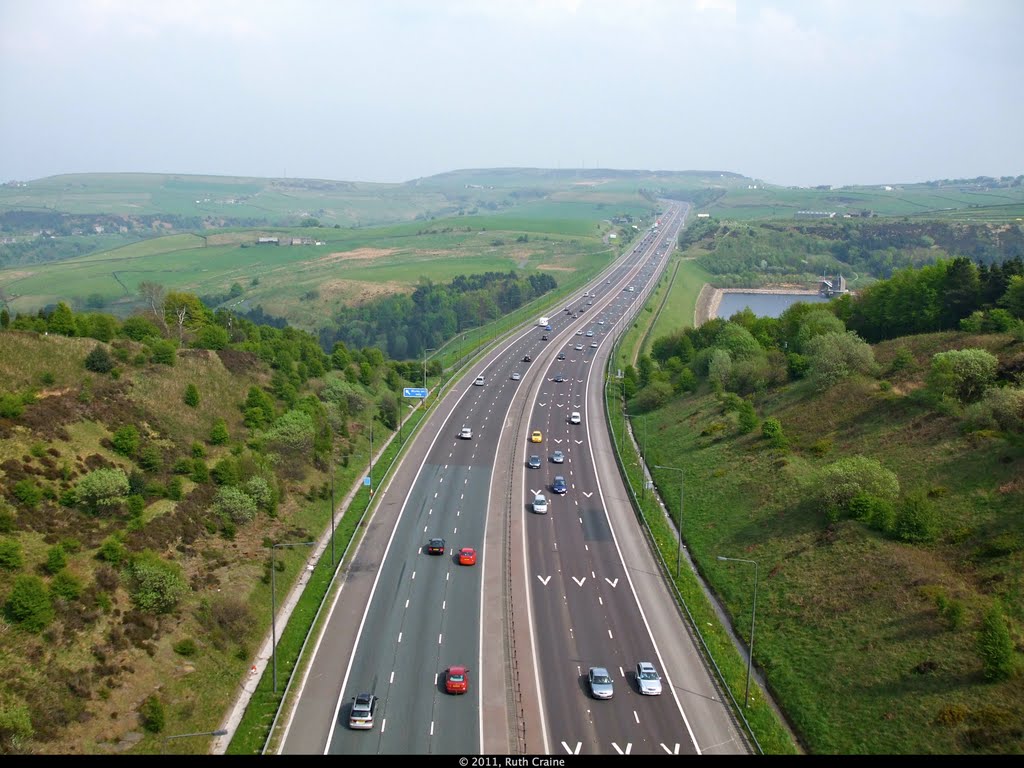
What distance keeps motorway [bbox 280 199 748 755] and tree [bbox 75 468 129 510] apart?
16.9m

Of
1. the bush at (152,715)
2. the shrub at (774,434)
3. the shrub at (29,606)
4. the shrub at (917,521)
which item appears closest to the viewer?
the bush at (152,715)

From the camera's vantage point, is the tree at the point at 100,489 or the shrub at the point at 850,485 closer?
the tree at the point at 100,489

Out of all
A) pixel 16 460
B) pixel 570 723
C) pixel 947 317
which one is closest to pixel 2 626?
pixel 16 460

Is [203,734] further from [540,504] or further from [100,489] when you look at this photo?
[540,504]

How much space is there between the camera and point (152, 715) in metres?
39.7

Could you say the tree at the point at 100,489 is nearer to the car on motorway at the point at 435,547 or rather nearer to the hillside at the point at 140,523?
the hillside at the point at 140,523

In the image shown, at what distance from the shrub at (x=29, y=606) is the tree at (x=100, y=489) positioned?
36.3ft

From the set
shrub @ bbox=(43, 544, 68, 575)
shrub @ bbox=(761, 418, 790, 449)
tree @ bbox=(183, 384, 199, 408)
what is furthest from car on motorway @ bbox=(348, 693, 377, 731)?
shrub @ bbox=(761, 418, 790, 449)

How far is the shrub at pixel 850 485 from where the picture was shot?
59375 mm

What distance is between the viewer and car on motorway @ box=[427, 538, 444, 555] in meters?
61.8

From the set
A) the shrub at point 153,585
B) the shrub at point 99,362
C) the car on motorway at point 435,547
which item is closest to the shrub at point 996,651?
the car on motorway at point 435,547

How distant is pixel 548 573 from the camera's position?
59.6m

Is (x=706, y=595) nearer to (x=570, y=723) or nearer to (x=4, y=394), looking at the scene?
(x=570, y=723)

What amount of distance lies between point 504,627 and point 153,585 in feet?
71.3
